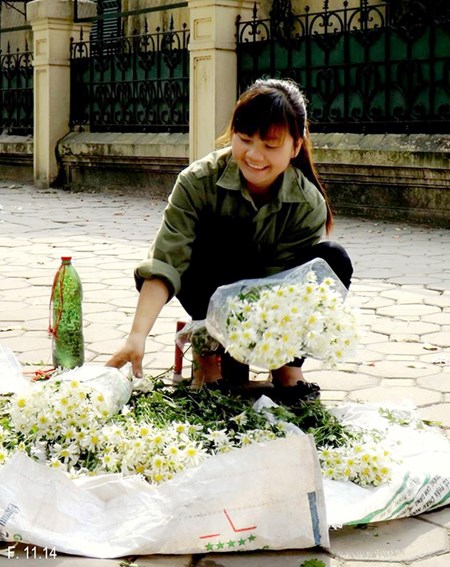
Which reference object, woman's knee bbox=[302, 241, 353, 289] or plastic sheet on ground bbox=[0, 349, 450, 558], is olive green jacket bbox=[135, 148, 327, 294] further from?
plastic sheet on ground bbox=[0, 349, 450, 558]

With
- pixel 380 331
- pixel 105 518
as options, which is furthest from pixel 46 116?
pixel 105 518

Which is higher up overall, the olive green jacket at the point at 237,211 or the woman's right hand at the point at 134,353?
the olive green jacket at the point at 237,211

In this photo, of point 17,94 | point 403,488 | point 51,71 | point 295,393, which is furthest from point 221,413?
point 17,94

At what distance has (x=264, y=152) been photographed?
3250 millimetres

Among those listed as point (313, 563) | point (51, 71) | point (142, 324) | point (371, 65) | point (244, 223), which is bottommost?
point (313, 563)

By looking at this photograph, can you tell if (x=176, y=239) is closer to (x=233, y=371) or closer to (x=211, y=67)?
(x=233, y=371)

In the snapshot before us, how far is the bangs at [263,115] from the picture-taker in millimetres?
3186

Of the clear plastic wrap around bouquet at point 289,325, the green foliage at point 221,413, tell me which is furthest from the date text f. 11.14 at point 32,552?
the clear plastic wrap around bouquet at point 289,325

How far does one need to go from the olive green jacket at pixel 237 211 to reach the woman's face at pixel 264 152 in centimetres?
14

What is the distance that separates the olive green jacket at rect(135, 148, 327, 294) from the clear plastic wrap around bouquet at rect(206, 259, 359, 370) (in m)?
0.35

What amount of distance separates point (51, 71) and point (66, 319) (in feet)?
34.9

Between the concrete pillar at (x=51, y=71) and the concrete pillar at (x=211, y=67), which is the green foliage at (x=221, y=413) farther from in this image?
the concrete pillar at (x=51, y=71)

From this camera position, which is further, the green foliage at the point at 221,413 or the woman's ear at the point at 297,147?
the woman's ear at the point at 297,147

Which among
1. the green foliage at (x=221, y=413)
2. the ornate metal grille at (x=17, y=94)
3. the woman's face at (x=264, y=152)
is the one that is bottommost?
the green foliage at (x=221, y=413)
